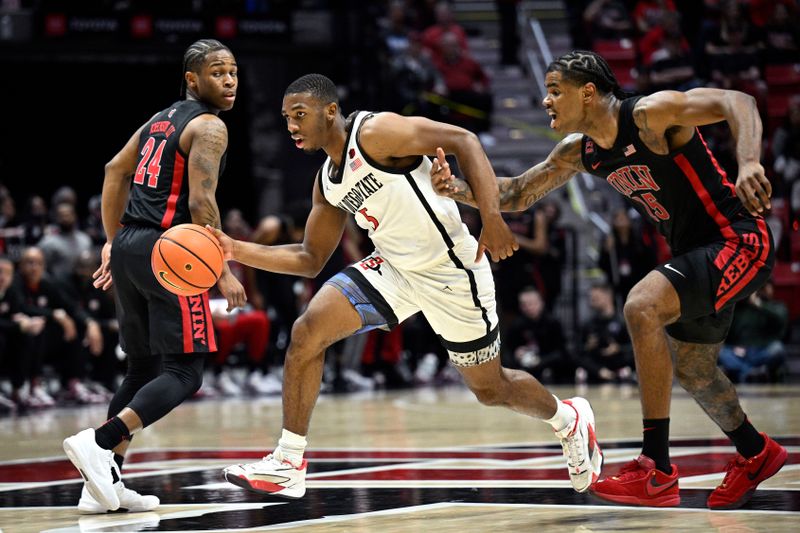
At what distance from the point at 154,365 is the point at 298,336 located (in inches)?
28.6

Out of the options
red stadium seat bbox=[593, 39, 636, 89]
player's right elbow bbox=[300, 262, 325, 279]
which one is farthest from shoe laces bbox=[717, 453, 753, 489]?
red stadium seat bbox=[593, 39, 636, 89]

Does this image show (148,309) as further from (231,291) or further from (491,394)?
(491,394)

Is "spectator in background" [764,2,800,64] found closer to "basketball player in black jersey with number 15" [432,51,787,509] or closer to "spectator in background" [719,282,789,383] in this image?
"spectator in background" [719,282,789,383]

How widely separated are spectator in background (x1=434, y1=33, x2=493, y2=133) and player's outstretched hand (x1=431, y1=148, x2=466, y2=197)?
11.6m

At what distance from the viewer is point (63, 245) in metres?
12.4

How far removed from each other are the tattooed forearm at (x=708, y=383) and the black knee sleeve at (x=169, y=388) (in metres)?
2.00

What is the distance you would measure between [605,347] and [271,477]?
9308 millimetres

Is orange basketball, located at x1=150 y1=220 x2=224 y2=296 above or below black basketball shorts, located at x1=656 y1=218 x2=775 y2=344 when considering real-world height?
above

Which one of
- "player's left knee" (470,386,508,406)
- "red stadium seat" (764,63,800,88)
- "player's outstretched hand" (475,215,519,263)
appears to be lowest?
"player's left knee" (470,386,508,406)

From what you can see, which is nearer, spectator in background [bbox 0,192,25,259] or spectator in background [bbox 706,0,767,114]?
spectator in background [bbox 0,192,25,259]

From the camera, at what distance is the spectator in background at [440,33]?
17.3m

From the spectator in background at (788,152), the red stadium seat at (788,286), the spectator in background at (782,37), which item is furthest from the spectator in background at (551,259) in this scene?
the spectator in background at (782,37)

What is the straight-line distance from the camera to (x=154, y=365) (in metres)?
5.46

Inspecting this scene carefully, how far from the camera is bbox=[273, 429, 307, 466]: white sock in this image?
4.99 meters
